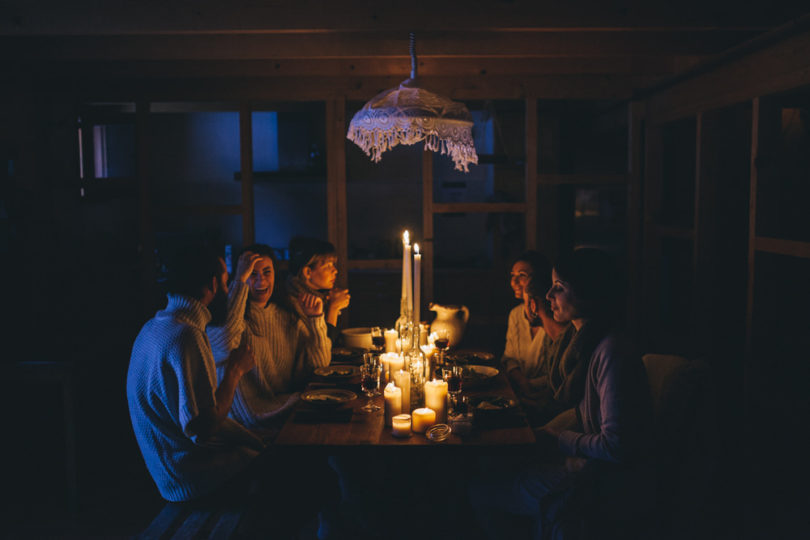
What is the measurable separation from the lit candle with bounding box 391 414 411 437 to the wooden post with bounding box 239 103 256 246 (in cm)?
255

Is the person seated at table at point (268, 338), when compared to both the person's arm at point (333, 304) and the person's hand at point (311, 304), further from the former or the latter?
the person's arm at point (333, 304)

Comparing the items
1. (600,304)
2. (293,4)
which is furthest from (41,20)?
(600,304)

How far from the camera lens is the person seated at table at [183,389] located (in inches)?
88.0

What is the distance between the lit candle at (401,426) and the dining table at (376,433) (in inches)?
0.7

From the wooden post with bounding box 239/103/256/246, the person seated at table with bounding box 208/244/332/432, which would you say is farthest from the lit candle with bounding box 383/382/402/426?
the wooden post with bounding box 239/103/256/246

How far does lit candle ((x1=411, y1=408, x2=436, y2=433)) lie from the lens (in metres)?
2.31

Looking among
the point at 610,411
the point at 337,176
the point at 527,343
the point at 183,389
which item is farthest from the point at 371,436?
the point at 337,176

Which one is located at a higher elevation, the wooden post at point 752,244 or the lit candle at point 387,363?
the wooden post at point 752,244

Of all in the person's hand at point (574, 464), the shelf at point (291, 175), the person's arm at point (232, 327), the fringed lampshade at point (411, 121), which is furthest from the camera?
the shelf at point (291, 175)

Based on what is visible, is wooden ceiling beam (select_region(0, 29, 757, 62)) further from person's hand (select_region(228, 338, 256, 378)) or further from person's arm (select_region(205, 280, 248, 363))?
person's hand (select_region(228, 338, 256, 378))

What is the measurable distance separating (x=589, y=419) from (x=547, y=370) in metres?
0.97

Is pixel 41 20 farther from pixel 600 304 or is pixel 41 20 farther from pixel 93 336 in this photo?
pixel 600 304

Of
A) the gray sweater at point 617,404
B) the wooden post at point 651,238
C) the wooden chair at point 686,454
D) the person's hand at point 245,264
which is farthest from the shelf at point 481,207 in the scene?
the gray sweater at point 617,404

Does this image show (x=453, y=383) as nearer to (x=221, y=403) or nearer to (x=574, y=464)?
(x=574, y=464)
